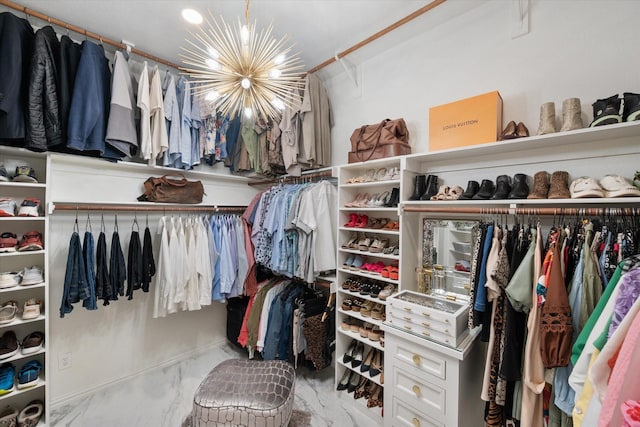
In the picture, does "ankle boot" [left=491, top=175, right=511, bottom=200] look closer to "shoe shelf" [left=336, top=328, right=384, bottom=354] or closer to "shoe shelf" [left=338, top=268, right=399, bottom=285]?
"shoe shelf" [left=338, top=268, right=399, bottom=285]

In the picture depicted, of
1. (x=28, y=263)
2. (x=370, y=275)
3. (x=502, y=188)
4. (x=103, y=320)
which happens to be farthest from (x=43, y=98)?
(x=502, y=188)

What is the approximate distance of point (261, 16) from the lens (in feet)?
5.89

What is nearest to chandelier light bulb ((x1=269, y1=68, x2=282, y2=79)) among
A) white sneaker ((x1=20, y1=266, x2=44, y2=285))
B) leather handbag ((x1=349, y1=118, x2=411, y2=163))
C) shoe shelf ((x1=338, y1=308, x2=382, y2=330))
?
leather handbag ((x1=349, y1=118, x2=411, y2=163))

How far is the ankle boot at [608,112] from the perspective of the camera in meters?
1.16

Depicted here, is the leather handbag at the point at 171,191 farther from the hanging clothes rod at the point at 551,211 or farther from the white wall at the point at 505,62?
the hanging clothes rod at the point at 551,211

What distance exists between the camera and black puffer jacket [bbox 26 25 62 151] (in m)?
1.58

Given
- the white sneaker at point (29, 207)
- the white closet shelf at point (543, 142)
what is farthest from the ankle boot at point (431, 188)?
the white sneaker at point (29, 207)

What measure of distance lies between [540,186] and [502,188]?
0.17 meters

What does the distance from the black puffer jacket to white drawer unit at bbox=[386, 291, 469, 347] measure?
7.91 feet

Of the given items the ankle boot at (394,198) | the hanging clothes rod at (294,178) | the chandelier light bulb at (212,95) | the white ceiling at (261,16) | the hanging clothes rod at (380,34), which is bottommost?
the ankle boot at (394,198)

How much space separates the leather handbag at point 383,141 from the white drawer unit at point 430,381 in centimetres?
122

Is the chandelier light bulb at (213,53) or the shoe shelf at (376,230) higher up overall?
the chandelier light bulb at (213,53)

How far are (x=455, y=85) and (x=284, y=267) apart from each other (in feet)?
6.42

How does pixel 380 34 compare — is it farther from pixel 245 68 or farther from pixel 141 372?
pixel 141 372
